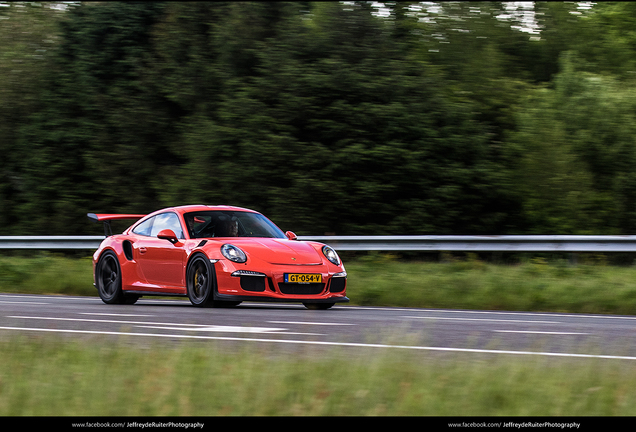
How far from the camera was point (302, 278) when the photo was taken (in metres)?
11.4

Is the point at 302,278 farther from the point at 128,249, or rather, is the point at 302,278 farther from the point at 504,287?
the point at 504,287

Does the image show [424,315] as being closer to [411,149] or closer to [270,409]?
[270,409]

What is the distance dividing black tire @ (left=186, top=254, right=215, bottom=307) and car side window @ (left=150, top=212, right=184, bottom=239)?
76cm

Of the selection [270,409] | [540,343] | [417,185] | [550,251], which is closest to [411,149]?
[417,185]

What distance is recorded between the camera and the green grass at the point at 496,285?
42.0 ft

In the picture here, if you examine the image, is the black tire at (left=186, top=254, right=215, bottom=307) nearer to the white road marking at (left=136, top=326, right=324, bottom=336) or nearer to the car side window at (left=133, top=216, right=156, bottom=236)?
the car side window at (left=133, top=216, right=156, bottom=236)

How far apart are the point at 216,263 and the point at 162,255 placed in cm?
134

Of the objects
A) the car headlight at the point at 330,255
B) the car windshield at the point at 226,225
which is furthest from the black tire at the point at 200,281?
the car headlight at the point at 330,255

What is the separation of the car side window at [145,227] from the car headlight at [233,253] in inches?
76.6

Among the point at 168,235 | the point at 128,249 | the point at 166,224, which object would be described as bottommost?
the point at 128,249

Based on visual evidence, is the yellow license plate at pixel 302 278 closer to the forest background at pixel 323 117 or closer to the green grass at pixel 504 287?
the green grass at pixel 504 287

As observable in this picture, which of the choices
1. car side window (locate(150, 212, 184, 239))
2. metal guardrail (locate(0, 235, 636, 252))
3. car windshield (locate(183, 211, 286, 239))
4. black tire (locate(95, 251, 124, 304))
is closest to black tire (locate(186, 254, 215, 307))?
car windshield (locate(183, 211, 286, 239))

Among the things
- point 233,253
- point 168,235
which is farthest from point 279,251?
point 168,235

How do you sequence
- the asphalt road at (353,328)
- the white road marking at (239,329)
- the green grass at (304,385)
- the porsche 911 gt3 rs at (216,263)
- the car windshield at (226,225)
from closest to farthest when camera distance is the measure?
the green grass at (304,385), the asphalt road at (353,328), the white road marking at (239,329), the porsche 911 gt3 rs at (216,263), the car windshield at (226,225)
